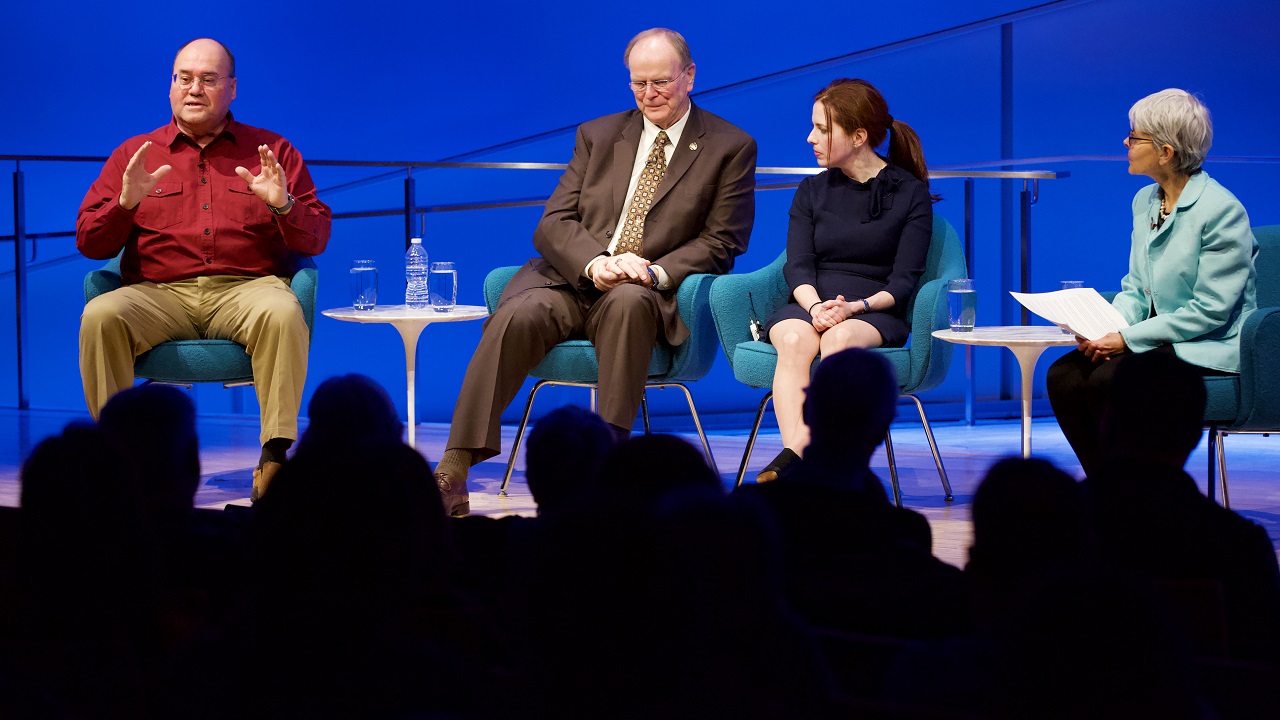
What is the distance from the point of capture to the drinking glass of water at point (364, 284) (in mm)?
3783

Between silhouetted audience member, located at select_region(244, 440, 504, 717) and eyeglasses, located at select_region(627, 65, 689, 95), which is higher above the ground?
eyeglasses, located at select_region(627, 65, 689, 95)

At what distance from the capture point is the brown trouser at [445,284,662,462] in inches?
127

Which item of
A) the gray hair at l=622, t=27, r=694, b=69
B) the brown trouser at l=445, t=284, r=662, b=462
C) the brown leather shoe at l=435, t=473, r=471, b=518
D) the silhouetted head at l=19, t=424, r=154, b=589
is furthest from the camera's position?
the gray hair at l=622, t=27, r=694, b=69

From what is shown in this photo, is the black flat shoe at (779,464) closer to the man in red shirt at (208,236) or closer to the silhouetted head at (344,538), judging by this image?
the man in red shirt at (208,236)

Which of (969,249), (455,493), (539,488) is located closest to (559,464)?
(539,488)

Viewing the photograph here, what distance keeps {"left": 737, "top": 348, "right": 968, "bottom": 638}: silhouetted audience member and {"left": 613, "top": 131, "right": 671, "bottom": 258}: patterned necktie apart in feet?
7.78

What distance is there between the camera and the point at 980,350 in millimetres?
5281

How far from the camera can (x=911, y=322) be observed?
3469mm

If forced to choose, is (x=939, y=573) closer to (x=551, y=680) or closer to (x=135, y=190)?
(x=551, y=680)

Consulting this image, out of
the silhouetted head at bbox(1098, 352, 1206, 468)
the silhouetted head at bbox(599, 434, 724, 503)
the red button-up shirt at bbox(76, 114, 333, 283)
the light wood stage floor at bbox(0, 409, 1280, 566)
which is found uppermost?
the red button-up shirt at bbox(76, 114, 333, 283)

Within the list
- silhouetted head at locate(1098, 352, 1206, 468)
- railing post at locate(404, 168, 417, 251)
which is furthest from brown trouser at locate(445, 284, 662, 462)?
silhouetted head at locate(1098, 352, 1206, 468)

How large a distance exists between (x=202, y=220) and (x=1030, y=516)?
323 cm

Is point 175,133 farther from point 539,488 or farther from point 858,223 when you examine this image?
point 539,488

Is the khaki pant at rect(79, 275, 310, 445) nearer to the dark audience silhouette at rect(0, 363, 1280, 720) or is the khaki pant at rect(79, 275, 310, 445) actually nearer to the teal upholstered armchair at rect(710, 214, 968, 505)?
the teal upholstered armchair at rect(710, 214, 968, 505)
